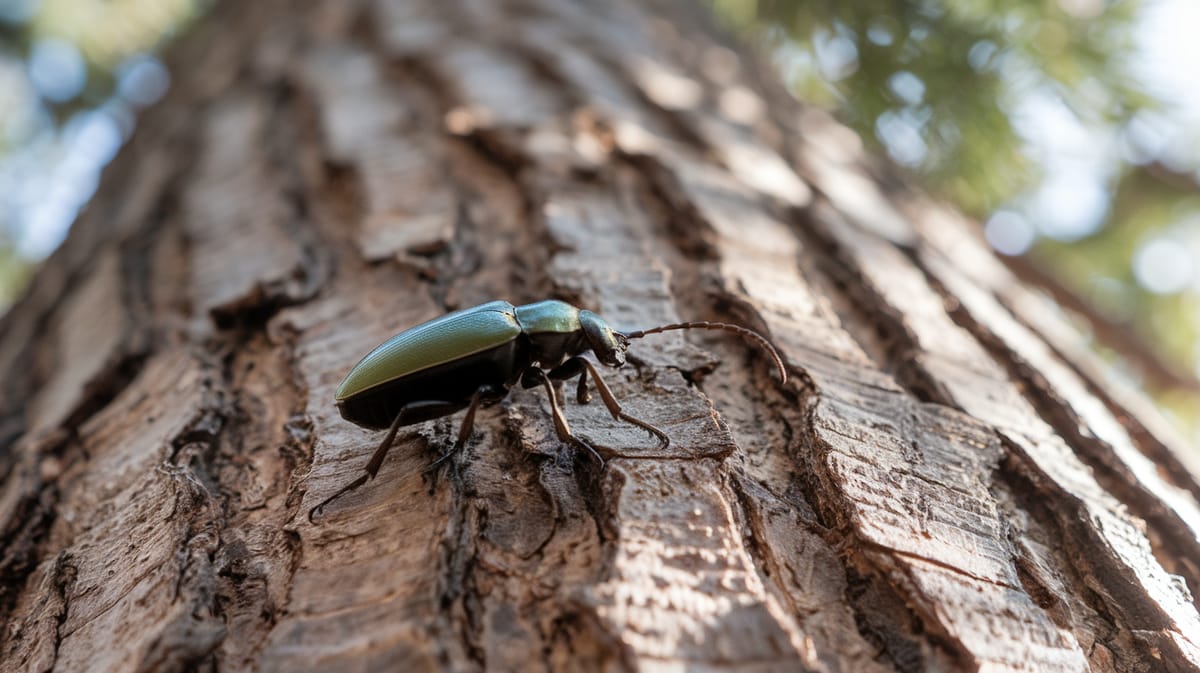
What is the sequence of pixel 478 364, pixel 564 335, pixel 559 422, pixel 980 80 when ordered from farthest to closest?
pixel 980 80, pixel 564 335, pixel 478 364, pixel 559 422

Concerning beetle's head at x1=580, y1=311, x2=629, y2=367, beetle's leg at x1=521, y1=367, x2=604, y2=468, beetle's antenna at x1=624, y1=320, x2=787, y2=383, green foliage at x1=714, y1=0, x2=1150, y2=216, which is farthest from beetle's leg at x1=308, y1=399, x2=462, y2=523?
green foliage at x1=714, y1=0, x2=1150, y2=216

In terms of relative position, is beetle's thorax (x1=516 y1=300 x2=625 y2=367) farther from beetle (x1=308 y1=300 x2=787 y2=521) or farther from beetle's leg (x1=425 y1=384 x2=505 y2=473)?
beetle's leg (x1=425 y1=384 x2=505 y2=473)

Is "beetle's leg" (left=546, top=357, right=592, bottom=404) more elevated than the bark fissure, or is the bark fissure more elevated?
"beetle's leg" (left=546, top=357, right=592, bottom=404)

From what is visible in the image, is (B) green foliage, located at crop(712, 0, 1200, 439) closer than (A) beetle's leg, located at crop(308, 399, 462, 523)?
No

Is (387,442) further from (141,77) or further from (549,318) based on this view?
(141,77)

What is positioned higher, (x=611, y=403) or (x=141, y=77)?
(x=141, y=77)

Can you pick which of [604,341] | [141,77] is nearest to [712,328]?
[604,341]
